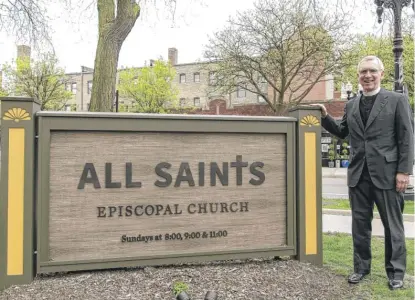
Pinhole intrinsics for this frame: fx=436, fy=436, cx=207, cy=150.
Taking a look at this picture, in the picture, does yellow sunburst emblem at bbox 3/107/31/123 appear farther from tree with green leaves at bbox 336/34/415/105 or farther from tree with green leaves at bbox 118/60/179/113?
tree with green leaves at bbox 118/60/179/113

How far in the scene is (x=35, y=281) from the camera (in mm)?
3723

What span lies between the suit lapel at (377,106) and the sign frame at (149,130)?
0.71 m

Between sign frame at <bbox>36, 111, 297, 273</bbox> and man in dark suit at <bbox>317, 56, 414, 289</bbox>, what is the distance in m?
0.61

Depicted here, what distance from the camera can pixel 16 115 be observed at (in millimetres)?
3627

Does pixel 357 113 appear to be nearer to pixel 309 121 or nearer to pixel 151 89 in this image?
pixel 309 121

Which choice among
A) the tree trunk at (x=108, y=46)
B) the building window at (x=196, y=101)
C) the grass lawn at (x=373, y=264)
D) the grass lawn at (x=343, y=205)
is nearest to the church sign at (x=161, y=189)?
the grass lawn at (x=373, y=264)

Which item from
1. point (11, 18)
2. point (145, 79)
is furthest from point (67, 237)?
point (145, 79)

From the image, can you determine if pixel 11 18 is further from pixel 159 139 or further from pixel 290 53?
pixel 290 53

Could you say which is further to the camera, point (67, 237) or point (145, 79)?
point (145, 79)

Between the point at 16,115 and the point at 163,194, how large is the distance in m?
1.44

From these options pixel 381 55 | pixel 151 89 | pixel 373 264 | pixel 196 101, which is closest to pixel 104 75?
pixel 373 264

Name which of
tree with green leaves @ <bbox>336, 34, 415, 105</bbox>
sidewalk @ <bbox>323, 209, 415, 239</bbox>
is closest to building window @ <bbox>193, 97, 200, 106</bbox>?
tree with green leaves @ <bbox>336, 34, 415, 105</bbox>

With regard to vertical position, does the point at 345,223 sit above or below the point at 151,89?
below

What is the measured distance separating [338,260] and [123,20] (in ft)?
16.8
